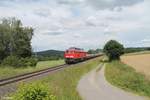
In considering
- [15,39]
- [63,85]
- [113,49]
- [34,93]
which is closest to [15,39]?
[15,39]

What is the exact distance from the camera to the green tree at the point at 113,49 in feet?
321

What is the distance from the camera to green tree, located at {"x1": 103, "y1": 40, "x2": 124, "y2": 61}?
321 feet

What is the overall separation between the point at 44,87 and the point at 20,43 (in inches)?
3227

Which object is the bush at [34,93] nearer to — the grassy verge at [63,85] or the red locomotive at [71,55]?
the grassy verge at [63,85]

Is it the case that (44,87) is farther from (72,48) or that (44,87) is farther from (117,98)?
(72,48)

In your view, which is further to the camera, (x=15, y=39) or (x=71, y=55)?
(x=15, y=39)

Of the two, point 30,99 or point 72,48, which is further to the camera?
point 72,48

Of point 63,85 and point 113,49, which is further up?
point 113,49

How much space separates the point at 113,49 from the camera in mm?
98375

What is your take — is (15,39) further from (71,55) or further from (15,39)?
(71,55)

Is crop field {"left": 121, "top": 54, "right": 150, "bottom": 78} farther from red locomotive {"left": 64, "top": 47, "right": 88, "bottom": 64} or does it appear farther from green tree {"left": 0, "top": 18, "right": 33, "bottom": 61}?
green tree {"left": 0, "top": 18, "right": 33, "bottom": 61}

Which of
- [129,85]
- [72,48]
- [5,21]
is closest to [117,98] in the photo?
[129,85]

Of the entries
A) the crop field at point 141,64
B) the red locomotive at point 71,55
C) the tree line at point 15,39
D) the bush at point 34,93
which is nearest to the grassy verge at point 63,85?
the bush at point 34,93

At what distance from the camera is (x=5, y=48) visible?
9112 centimetres
